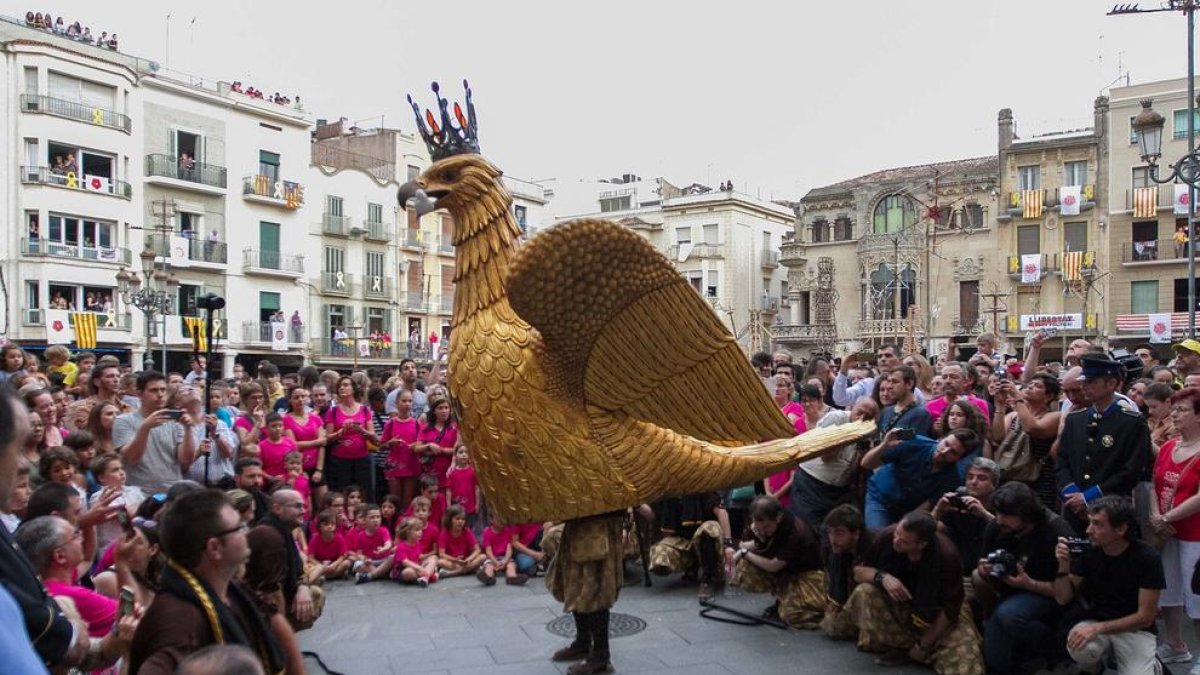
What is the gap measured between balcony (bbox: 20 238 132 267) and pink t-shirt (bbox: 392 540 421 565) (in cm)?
2295

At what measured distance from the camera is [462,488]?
8523 millimetres

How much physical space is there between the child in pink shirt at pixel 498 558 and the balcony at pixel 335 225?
→ 91.8 ft

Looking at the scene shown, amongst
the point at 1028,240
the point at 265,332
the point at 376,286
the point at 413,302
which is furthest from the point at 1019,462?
the point at 1028,240

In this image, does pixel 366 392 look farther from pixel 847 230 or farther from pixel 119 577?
pixel 847 230

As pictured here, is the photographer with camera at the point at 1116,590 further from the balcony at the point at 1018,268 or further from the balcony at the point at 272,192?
the balcony at the point at 1018,268

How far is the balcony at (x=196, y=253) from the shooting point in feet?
92.9

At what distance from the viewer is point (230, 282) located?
1196 inches

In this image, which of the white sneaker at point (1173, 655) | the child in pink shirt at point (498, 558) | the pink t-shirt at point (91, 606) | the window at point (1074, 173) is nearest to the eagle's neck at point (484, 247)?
the pink t-shirt at point (91, 606)

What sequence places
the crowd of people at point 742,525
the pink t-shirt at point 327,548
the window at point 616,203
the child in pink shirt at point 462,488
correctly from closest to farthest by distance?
the crowd of people at point 742,525
the pink t-shirt at point 327,548
the child in pink shirt at point 462,488
the window at point 616,203

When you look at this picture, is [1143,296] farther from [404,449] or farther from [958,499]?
[404,449]

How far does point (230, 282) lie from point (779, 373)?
26419mm

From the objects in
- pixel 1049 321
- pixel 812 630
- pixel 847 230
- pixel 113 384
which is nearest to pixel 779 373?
pixel 812 630

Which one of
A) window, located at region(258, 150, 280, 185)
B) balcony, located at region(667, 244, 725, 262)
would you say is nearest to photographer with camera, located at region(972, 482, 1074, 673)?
window, located at region(258, 150, 280, 185)

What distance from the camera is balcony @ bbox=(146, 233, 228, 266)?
28.3 metres
